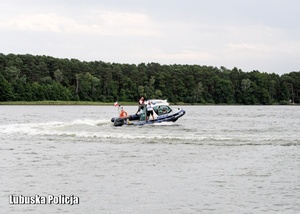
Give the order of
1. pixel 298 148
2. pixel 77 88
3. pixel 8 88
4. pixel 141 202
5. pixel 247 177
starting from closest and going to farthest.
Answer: pixel 141 202 → pixel 247 177 → pixel 298 148 → pixel 8 88 → pixel 77 88

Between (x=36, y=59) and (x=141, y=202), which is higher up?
(x=36, y=59)

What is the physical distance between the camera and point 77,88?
17150 centimetres

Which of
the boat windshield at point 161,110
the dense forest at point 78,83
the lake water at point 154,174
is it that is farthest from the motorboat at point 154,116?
the dense forest at point 78,83

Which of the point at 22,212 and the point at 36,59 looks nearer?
the point at 22,212

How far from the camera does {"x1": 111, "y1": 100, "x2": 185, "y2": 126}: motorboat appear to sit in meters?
49.8

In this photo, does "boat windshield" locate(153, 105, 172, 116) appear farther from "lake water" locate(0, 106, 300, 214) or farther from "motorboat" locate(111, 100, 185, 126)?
"lake water" locate(0, 106, 300, 214)

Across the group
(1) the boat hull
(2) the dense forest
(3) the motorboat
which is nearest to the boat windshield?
(3) the motorboat

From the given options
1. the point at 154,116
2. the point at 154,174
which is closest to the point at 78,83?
the point at 154,116

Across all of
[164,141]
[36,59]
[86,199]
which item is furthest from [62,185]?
[36,59]

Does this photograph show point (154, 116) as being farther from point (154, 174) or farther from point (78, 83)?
point (78, 83)

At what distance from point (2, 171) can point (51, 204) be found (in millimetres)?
6414

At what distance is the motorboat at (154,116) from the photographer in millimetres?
49844

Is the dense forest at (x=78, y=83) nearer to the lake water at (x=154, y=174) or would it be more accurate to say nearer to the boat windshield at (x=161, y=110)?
the boat windshield at (x=161, y=110)

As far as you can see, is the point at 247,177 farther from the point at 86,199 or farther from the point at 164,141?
the point at 164,141
